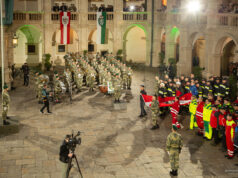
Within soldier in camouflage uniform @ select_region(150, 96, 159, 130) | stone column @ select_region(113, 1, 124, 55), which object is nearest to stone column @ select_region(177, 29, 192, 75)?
stone column @ select_region(113, 1, 124, 55)

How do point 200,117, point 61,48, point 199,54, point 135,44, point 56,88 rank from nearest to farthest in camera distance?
point 200,117
point 56,88
point 199,54
point 61,48
point 135,44

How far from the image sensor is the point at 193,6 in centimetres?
2523

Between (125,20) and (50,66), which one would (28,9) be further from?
(125,20)

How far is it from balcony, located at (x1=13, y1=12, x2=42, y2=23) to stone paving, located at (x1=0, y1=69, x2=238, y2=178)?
672 inches

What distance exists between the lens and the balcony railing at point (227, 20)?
21750 millimetres

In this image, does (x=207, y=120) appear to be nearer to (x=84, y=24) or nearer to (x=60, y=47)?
(x=84, y=24)

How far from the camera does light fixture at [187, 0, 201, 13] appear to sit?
25.4 meters

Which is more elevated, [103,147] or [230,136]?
[230,136]

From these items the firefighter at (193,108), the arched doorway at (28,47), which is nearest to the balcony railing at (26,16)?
the arched doorway at (28,47)

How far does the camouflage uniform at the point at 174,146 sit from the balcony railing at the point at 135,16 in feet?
88.4

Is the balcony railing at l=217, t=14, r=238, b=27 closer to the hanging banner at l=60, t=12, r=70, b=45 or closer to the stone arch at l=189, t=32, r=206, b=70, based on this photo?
the stone arch at l=189, t=32, r=206, b=70

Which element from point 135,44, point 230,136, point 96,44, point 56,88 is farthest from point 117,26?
point 230,136

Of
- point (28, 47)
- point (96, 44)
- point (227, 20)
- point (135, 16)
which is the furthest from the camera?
point (96, 44)

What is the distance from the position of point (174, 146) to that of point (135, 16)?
2736cm
